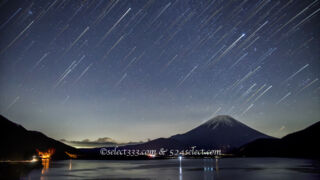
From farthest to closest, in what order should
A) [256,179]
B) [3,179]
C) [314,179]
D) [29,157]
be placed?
[29,157] < [256,179] < [314,179] < [3,179]

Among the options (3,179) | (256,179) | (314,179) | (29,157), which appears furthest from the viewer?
(29,157)

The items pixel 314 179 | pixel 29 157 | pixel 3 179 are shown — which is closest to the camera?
pixel 3 179

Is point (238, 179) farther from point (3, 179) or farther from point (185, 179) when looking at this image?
point (3, 179)

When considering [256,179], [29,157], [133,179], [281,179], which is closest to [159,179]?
[133,179]

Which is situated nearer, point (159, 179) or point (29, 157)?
point (159, 179)

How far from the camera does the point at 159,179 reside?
42969 mm

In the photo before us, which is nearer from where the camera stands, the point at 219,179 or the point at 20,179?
the point at 20,179

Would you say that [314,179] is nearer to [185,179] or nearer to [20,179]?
[185,179]

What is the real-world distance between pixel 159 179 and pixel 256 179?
13.8 meters

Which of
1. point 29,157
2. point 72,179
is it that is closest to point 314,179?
point 72,179

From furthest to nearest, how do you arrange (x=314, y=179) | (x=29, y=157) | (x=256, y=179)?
(x=29, y=157)
(x=256, y=179)
(x=314, y=179)

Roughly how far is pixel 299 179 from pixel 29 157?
15553cm

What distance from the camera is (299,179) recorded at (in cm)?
4238

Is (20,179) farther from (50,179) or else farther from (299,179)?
(299,179)
